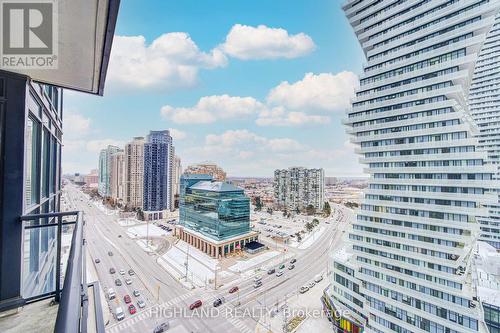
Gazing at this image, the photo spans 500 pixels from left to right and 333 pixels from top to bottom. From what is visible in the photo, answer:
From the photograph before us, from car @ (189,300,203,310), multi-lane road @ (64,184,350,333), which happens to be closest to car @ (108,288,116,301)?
multi-lane road @ (64,184,350,333)

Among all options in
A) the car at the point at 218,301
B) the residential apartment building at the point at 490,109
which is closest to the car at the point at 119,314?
the car at the point at 218,301

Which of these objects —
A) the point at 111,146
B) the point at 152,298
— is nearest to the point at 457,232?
the point at 152,298

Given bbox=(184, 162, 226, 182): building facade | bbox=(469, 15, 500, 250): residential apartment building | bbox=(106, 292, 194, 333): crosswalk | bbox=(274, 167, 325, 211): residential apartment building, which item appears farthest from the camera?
bbox=(184, 162, 226, 182): building facade

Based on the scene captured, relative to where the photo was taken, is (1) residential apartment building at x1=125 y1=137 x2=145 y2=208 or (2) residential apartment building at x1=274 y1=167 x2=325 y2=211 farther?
(2) residential apartment building at x1=274 y1=167 x2=325 y2=211

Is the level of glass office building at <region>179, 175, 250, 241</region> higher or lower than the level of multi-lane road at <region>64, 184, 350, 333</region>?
higher

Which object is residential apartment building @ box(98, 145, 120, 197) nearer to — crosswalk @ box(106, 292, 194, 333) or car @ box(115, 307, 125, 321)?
car @ box(115, 307, 125, 321)

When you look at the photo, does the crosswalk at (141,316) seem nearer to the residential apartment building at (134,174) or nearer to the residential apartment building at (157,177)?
the residential apartment building at (157,177)
